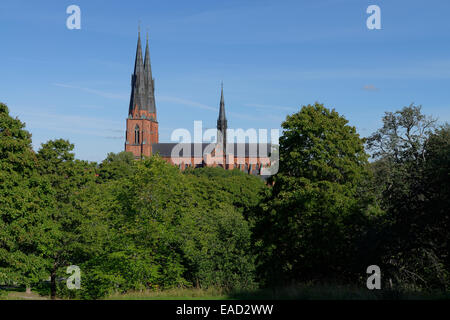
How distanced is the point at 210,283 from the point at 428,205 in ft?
63.4

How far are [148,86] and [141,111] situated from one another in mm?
8057

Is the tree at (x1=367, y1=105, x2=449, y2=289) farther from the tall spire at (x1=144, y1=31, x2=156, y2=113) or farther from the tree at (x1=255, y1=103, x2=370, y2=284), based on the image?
the tall spire at (x1=144, y1=31, x2=156, y2=113)

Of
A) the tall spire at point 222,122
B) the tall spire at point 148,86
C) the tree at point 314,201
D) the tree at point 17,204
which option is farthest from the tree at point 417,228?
the tall spire at point 222,122

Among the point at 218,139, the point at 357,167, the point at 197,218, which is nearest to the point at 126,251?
the point at 197,218

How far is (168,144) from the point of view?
169375 millimetres

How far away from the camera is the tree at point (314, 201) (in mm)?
24656

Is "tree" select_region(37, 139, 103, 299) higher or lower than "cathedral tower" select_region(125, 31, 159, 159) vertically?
lower

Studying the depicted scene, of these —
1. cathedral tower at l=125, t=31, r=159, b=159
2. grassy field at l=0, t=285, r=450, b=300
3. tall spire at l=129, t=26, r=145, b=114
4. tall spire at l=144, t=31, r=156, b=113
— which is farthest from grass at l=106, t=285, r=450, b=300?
tall spire at l=144, t=31, r=156, b=113

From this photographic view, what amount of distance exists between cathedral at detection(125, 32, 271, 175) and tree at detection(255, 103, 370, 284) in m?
95.7

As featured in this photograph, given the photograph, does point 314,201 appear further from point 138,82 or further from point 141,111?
point 141,111

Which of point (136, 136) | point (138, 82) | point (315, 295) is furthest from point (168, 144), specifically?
point (315, 295)

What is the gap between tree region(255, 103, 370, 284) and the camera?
2466cm
